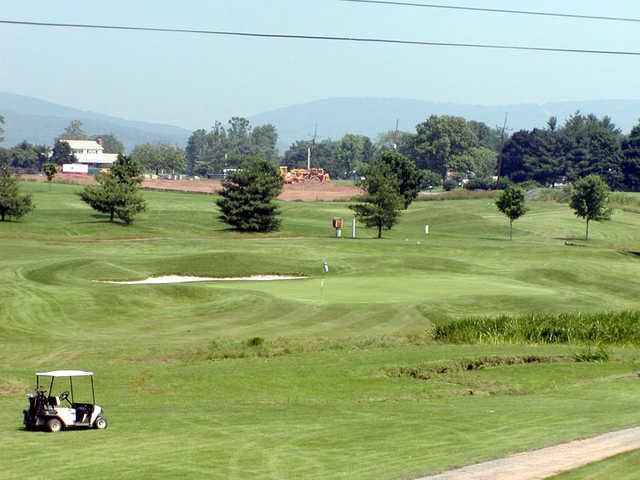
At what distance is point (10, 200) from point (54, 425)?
70486 millimetres

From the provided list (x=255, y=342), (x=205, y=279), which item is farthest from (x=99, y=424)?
(x=205, y=279)

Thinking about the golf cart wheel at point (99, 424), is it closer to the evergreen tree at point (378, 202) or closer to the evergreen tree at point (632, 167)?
the evergreen tree at point (378, 202)

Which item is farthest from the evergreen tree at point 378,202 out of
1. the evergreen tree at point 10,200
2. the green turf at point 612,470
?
the green turf at point 612,470

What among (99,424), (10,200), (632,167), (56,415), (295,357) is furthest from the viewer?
(632,167)

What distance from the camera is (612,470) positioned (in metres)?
Answer: 17.7

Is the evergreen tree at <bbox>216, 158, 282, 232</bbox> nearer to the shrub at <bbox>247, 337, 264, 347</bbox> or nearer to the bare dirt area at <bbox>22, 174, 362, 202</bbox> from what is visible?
the shrub at <bbox>247, 337, 264, 347</bbox>

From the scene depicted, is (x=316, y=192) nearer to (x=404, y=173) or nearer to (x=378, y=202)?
(x=404, y=173)

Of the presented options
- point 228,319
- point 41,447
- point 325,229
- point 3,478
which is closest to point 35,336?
point 228,319

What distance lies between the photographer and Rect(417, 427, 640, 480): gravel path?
1748 centimetres

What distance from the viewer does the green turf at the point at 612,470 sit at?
17234 millimetres

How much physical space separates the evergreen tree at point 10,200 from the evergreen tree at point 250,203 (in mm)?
16884

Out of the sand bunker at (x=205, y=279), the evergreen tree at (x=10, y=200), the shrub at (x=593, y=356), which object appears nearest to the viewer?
the shrub at (x=593, y=356)

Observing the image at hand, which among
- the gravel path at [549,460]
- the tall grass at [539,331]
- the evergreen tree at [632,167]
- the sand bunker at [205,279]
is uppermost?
the evergreen tree at [632,167]

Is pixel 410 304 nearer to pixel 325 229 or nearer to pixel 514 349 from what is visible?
pixel 514 349
